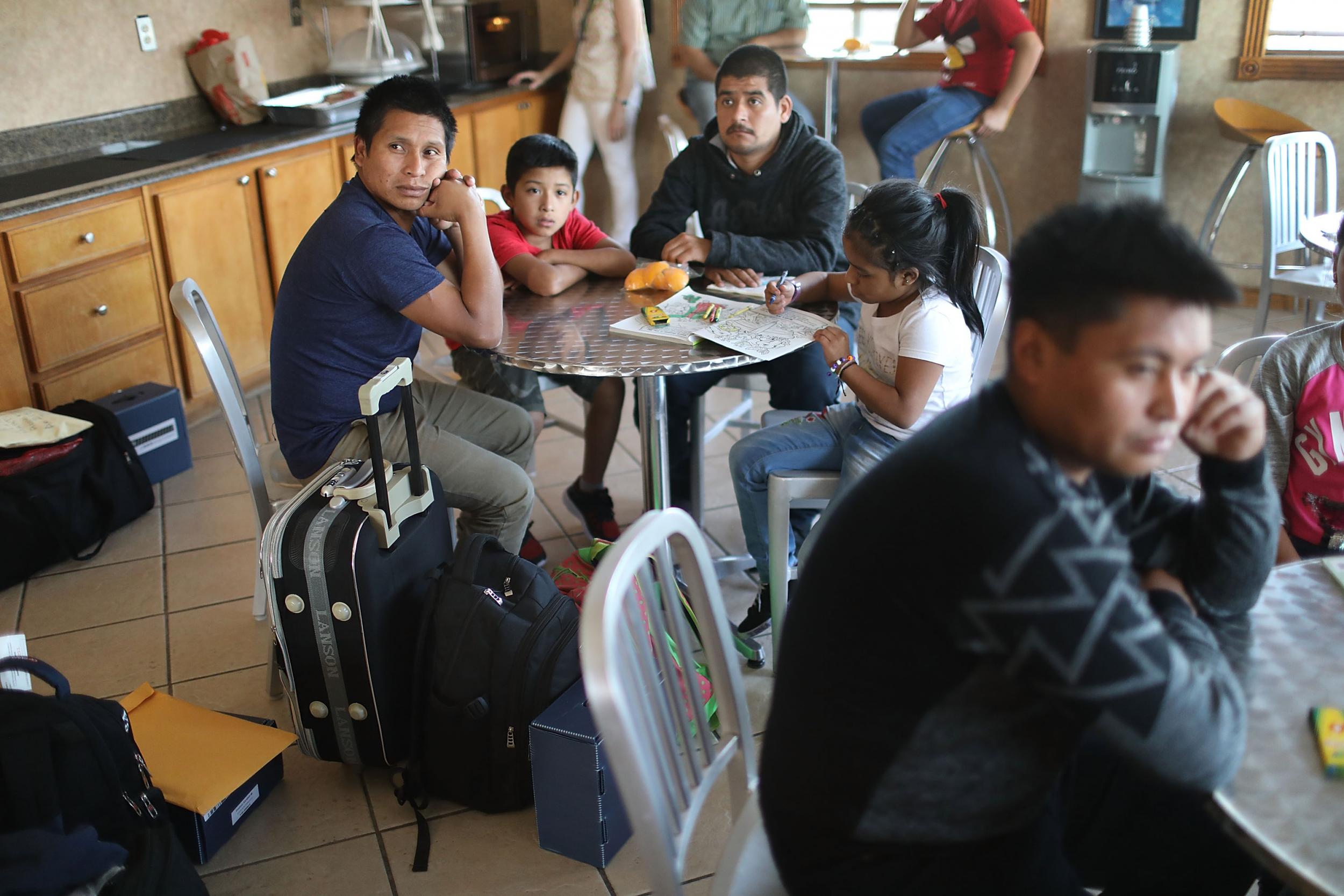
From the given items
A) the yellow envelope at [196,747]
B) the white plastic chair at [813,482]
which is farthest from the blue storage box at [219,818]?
the white plastic chair at [813,482]

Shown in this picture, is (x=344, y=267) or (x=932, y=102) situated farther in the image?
(x=932, y=102)

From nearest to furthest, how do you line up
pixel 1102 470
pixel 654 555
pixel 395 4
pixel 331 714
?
1. pixel 1102 470
2. pixel 654 555
3. pixel 331 714
4. pixel 395 4

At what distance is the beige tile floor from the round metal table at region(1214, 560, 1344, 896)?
0.46 meters

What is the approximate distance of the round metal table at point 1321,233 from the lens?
288 cm

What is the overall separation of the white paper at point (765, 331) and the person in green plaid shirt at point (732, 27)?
101 inches

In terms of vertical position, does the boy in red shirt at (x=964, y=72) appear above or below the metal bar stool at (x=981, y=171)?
above

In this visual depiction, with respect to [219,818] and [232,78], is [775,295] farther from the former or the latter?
[232,78]

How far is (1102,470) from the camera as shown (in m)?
0.95

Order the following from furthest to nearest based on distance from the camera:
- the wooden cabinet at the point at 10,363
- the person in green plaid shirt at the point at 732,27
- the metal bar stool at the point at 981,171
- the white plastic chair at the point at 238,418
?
the person in green plaid shirt at the point at 732,27 → the metal bar stool at the point at 981,171 → the wooden cabinet at the point at 10,363 → the white plastic chair at the point at 238,418

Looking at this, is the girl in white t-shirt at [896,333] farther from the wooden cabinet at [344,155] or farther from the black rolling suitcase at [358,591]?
the wooden cabinet at [344,155]

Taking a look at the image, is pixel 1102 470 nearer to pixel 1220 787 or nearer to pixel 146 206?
pixel 1220 787

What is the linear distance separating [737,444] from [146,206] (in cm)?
227

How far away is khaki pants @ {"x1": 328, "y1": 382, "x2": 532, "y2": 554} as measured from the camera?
2227 millimetres

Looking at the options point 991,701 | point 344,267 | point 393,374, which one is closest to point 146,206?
point 344,267
